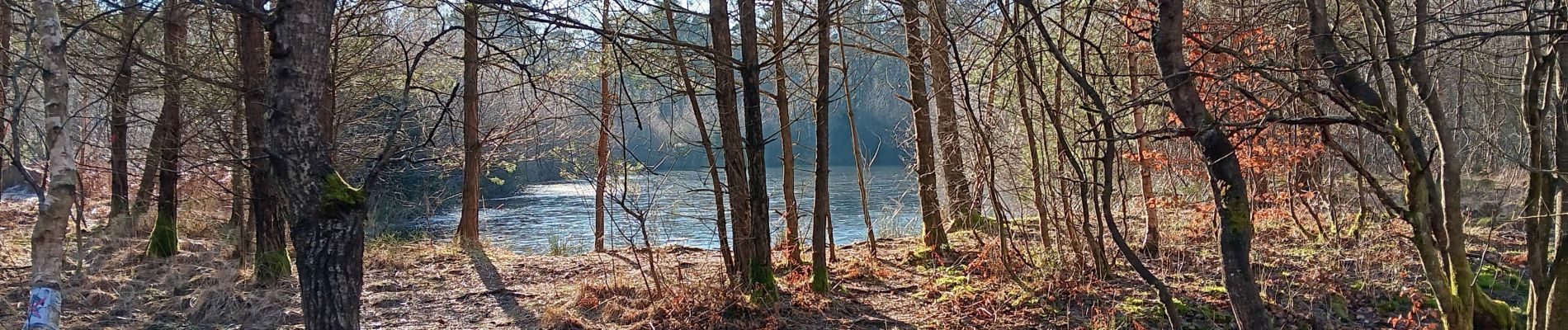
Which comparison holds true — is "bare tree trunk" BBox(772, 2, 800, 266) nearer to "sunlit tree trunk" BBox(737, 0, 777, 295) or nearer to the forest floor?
the forest floor

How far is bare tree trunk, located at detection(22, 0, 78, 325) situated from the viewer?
387cm

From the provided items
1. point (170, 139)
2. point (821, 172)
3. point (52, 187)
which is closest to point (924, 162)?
point (821, 172)

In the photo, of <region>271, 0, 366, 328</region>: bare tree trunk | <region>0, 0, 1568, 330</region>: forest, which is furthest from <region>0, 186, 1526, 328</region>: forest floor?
<region>271, 0, 366, 328</region>: bare tree trunk

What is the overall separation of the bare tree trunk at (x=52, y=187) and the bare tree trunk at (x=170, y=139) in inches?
92.2

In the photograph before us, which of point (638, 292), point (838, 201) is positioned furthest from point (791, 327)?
point (838, 201)

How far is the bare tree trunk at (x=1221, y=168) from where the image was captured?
3.55m

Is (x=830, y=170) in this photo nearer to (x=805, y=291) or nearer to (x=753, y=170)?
(x=805, y=291)

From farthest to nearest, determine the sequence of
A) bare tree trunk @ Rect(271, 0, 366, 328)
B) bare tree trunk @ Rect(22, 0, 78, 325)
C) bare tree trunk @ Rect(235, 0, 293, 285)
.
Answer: bare tree trunk @ Rect(235, 0, 293, 285)
bare tree trunk @ Rect(22, 0, 78, 325)
bare tree trunk @ Rect(271, 0, 366, 328)

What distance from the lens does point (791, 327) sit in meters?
5.29

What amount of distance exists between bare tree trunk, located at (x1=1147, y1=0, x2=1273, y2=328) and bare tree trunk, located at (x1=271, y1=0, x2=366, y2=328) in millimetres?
3632

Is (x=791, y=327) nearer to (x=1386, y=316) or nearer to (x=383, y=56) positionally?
(x=1386, y=316)

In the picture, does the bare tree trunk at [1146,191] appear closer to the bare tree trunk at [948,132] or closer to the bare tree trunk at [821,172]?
the bare tree trunk at [948,132]

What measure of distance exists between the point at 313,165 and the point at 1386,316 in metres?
7.16

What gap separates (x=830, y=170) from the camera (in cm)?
683
